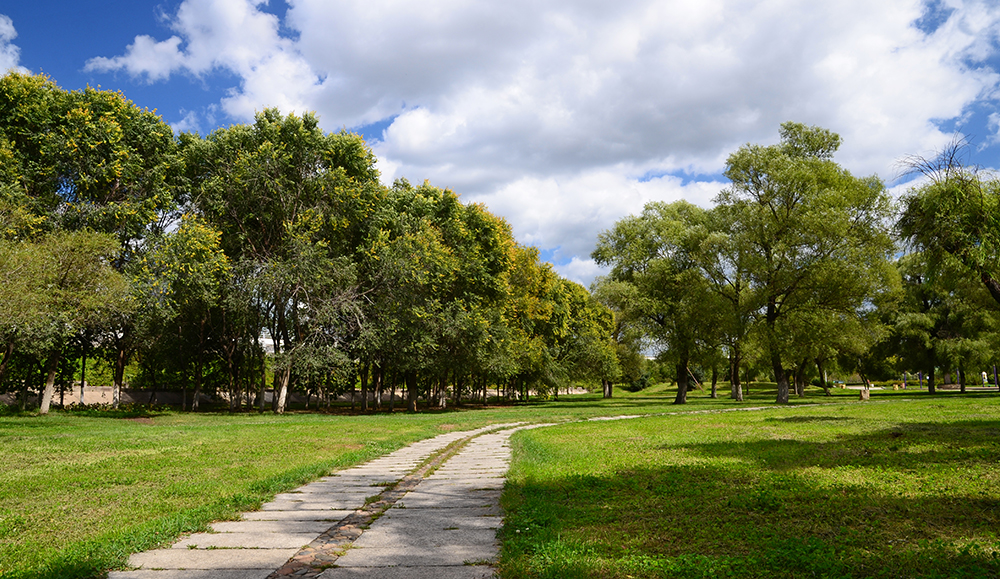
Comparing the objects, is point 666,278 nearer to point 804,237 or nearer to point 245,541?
point 804,237

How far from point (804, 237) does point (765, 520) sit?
98.2ft

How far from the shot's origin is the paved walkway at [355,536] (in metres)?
4.37

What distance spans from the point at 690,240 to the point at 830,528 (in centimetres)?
3372

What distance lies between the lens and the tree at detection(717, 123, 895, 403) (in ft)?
101

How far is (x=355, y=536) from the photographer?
5414 mm

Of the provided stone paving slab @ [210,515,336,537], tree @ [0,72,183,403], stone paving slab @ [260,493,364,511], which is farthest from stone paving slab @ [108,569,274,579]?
tree @ [0,72,183,403]

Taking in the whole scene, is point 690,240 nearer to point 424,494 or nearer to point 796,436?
point 796,436

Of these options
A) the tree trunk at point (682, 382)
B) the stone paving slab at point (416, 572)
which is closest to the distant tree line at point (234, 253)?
the tree trunk at point (682, 382)

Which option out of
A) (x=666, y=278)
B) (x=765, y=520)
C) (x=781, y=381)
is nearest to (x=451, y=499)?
(x=765, y=520)

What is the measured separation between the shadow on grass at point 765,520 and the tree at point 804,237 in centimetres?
2350

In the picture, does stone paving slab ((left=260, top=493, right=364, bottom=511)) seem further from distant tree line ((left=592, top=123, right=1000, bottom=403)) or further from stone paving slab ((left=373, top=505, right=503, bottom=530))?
distant tree line ((left=592, top=123, right=1000, bottom=403))

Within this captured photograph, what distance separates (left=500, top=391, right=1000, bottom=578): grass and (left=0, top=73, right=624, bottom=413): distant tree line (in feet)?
51.5

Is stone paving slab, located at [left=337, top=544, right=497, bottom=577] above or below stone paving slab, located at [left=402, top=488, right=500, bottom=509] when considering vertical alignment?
above

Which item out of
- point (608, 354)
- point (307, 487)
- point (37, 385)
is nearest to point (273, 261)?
point (307, 487)
